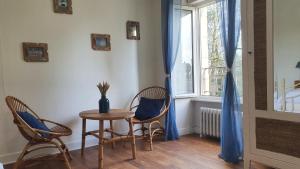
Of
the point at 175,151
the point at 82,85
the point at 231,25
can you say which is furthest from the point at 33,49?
the point at 231,25

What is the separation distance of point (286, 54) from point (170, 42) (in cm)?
196

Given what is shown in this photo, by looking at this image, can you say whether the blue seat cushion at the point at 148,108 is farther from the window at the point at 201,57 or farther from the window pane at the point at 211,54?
the window pane at the point at 211,54

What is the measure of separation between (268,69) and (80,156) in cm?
246

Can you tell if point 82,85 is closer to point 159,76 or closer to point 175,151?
point 159,76

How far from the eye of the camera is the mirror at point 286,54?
2178 mm

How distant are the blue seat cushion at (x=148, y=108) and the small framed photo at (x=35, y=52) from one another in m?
1.47

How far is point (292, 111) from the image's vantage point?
2166mm

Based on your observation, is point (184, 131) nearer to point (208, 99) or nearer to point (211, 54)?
point (208, 99)

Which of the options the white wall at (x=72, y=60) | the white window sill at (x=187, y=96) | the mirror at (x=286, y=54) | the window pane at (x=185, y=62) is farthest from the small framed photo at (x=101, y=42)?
the mirror at (x=286, y=54)

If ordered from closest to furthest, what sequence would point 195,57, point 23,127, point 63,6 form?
point 23,127
point 63,6
point 195,57

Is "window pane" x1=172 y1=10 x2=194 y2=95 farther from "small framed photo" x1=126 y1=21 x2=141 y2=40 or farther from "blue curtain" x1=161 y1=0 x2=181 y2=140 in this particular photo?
"small framed photo" x1=126 y1=21 x2=141 y2=40

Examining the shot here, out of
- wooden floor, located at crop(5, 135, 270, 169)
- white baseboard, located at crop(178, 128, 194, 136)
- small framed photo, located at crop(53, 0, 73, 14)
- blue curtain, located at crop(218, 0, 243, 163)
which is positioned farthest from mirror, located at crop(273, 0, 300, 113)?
small framed photo, located at crop(53, 0, 73, 14)

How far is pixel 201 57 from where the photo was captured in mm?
4223

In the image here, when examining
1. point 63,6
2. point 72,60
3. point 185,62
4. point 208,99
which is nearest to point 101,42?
point 72,60
